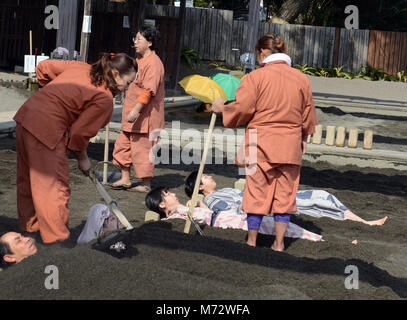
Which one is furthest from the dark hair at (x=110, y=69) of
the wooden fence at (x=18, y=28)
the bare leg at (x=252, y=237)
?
the wooden fence at (x=18, y=28)

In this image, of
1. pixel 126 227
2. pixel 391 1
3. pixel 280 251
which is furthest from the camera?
pixel 391 1

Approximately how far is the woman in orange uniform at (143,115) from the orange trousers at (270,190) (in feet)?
6.71

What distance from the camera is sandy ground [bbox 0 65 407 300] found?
3779 millimetres

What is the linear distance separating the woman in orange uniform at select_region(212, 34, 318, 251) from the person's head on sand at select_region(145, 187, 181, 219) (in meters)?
0.91

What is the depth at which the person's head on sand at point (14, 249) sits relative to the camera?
4.34 metres

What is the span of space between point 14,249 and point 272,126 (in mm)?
2016

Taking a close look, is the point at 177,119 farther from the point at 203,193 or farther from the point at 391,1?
the point at 391,1

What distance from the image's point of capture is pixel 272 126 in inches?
202

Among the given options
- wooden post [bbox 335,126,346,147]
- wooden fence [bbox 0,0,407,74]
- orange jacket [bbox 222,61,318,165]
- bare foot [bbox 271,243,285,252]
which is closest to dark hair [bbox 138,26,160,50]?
orange jacket [bbox 222,61,318,165]

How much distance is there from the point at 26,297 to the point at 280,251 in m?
2.03

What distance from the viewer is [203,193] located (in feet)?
22.1

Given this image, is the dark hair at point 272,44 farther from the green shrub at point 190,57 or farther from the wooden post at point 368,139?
the green shrub at point 190,57

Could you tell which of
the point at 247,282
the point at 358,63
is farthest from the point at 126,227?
the point at 358,63
